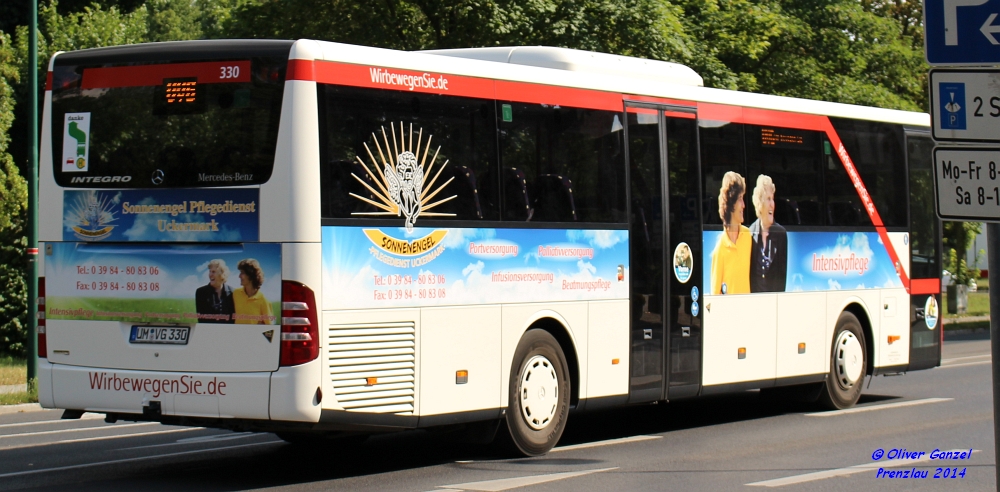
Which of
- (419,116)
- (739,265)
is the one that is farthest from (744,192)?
(419,116)

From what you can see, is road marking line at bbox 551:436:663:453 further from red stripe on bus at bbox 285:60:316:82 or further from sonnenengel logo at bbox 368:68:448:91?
red stripe on bus at bbox 285:60:316:82

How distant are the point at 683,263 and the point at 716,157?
1.31m

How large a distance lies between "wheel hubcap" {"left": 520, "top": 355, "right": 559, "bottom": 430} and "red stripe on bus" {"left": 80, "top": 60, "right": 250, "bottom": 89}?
140 inches

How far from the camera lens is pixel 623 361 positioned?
1188cm

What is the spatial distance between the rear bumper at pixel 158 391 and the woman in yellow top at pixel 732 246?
18.7 ft

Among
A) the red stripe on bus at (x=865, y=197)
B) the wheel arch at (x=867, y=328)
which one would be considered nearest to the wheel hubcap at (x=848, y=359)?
the wheel arch at (x=867, y=328)

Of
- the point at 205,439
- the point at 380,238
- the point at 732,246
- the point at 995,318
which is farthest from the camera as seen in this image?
the point at 732,246

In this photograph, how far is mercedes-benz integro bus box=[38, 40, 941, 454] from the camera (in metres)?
9.05

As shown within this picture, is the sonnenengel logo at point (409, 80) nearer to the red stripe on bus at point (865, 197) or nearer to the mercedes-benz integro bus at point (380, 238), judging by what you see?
the mercedes-benz integro bus at point (380, 238)

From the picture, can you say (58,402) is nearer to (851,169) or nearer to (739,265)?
(739,265)

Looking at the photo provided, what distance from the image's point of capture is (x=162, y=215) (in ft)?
30.8

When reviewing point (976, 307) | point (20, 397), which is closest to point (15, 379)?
point (20, 397)

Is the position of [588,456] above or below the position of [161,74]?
below

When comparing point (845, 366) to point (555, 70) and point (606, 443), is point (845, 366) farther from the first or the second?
point (555, 70)
